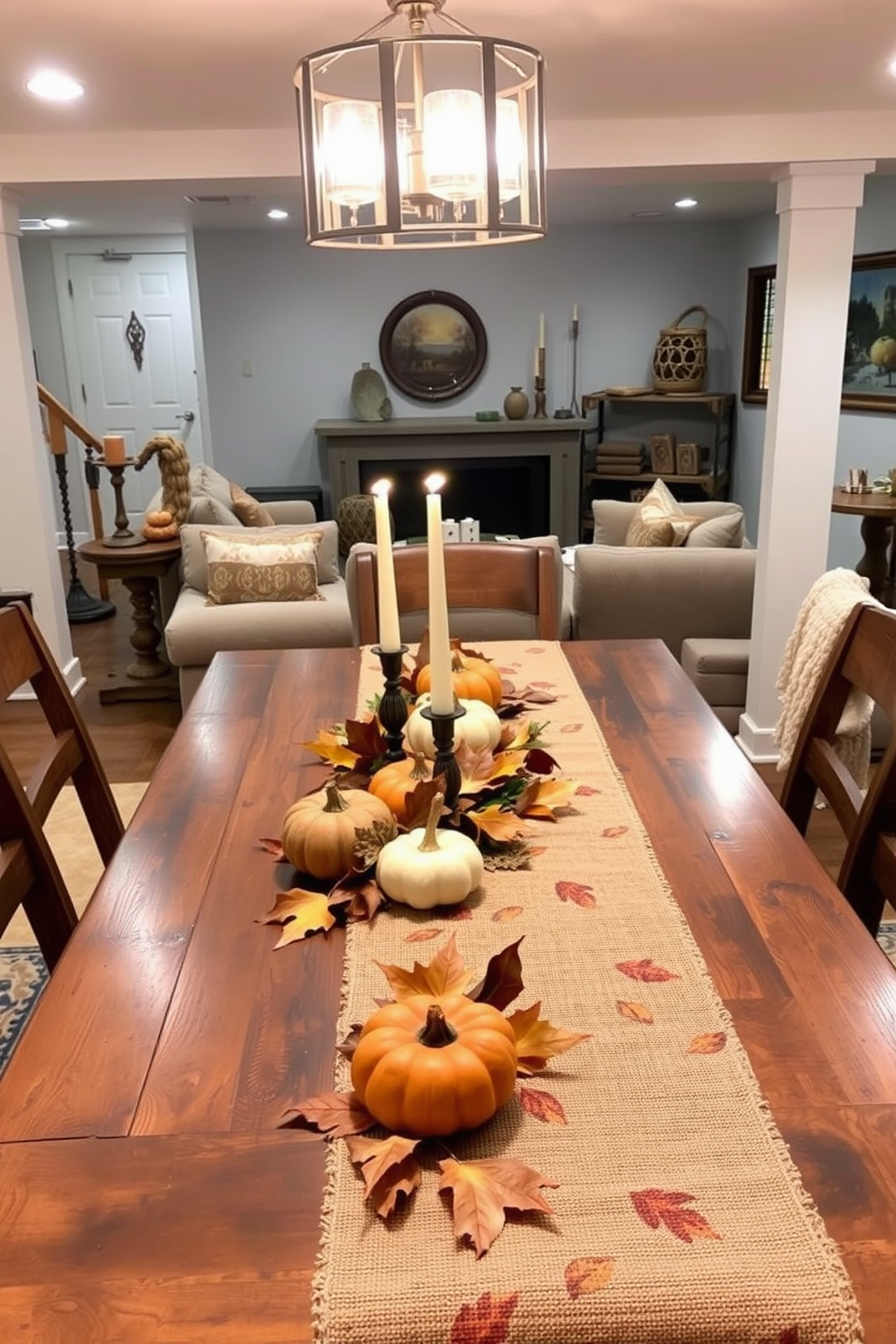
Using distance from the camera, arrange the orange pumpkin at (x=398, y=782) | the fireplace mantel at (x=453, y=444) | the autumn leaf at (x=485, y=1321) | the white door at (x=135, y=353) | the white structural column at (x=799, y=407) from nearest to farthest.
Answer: the autumn leaf at (x=485, y=1321)
the orange pumpkin at (x=398, y=782)
the white structural column at (x=799, y=407)
the fireplace mantel at (x=453, y=444)
the white door at (x=135, y=353)

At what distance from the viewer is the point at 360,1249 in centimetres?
74

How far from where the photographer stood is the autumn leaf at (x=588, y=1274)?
70cm

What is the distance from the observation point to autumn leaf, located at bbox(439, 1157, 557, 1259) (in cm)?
74

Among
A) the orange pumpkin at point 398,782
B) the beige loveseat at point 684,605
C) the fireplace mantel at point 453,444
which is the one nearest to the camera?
the orange pumpkin at point 398,782

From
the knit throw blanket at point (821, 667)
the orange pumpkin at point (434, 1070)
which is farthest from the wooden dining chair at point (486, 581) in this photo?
the orange pumpkin at point (434, 1070)

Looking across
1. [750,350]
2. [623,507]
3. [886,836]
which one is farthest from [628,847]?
[750,350]

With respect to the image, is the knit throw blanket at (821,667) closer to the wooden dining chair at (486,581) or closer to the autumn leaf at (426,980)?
the wooden dining chair at (486,581)

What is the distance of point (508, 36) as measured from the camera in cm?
237

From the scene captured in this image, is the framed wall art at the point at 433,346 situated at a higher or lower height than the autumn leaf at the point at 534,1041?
higher

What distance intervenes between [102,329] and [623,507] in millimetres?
4335

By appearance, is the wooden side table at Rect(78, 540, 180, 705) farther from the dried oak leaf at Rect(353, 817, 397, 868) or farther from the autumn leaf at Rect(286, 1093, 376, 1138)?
the autumn leaf at Rect(286, 1093, 376, 1138)

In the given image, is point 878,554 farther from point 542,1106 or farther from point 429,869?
point 542,1106

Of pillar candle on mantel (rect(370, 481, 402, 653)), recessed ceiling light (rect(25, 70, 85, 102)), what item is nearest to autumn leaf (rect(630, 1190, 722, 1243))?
pillar candle on mantel (rect(370, 481, 402, 653))

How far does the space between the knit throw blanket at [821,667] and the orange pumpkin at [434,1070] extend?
1394 mm
